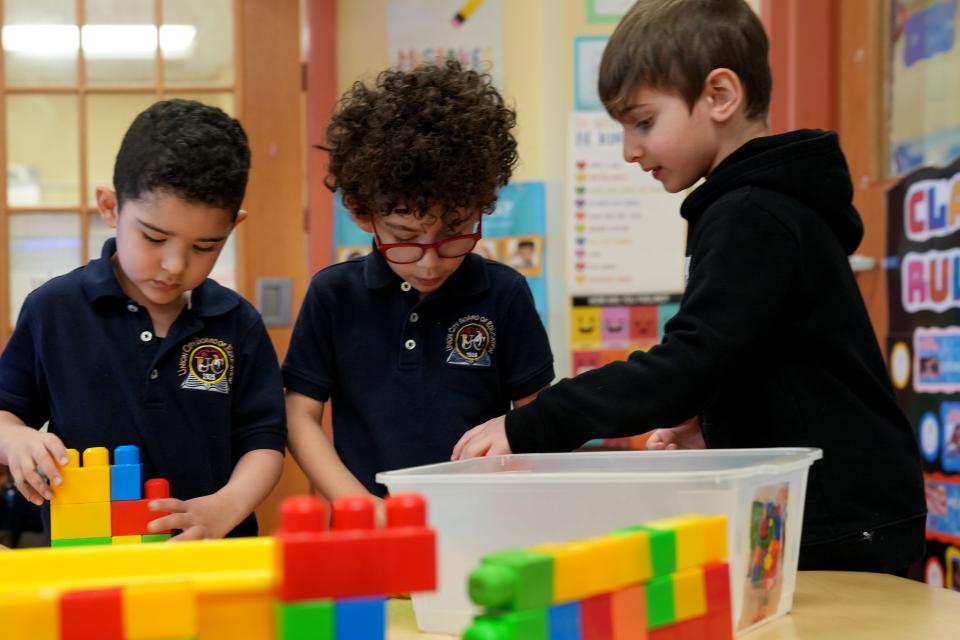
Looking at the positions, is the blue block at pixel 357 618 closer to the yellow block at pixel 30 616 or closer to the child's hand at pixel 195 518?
the yellow block at pixel 30 616

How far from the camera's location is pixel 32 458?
36.7 inches

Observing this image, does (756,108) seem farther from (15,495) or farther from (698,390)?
(15,495)

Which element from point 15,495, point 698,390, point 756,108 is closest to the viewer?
point 698,390

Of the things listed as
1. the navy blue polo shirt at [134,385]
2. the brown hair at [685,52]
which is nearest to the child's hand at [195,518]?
the navy blue polo shirt at [134,385]

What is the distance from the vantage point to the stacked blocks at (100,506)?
890mm

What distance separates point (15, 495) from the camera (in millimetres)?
2369

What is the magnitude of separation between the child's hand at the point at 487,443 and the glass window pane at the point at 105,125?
1861 millimetres

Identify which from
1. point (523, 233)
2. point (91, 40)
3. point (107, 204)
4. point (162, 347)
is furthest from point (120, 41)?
point (162, 347)

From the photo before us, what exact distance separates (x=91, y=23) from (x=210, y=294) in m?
1.62

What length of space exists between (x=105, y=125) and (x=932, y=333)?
1.97 m

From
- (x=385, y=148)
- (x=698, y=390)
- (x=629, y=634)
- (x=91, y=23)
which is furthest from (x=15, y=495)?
(x=629, y=634)

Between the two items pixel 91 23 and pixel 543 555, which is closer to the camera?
pixel 543 555

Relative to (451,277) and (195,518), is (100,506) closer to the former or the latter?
(195,518)

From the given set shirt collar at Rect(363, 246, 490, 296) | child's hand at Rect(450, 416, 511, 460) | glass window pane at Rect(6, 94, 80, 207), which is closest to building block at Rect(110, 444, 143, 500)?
child's hand at Rect(450, 416, 511, 460)
